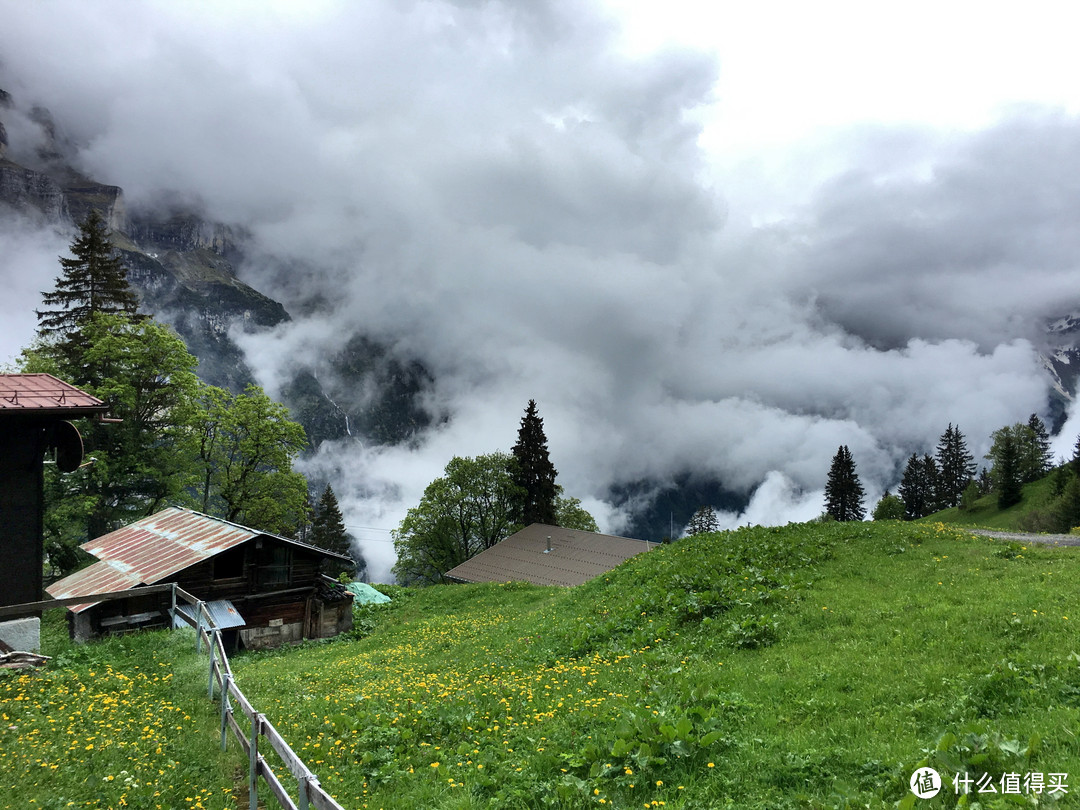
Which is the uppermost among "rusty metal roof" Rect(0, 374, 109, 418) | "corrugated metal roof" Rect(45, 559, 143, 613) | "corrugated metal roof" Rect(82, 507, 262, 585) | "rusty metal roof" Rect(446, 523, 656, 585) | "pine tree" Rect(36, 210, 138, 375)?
"pine tree" Rect(36, 210, 138, 375)

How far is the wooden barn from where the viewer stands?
23750 mm

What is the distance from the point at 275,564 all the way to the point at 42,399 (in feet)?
54.0

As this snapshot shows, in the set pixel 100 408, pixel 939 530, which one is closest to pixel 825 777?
pixel 100 408

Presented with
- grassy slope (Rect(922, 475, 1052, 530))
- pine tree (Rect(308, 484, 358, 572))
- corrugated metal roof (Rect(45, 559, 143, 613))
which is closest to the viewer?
corrugated metal roof (Rect(45, 559, 143, 613))

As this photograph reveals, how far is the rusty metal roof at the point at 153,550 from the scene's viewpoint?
2414 centimetres

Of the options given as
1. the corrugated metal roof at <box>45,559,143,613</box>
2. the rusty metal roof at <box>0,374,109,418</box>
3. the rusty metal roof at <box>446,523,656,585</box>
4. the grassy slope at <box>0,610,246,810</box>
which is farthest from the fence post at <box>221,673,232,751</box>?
Result: the rusty metal roof at <box>446,523,656,585</box>

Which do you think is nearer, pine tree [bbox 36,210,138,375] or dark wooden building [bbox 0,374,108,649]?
dark wooden building [bbox 0,374,108,649]

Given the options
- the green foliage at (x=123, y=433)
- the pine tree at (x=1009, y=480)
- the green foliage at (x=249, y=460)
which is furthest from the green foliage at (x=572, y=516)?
the pine tree at (x=1009, y=480)

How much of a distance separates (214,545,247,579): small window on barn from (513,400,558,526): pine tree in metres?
43.7

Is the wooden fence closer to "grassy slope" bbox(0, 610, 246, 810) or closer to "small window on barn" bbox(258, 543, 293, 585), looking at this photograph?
"grassy slope" bbox(0, 610, 246, 810)

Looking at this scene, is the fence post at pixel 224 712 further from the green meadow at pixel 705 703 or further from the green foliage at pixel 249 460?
the green foliage at pixel 249 460

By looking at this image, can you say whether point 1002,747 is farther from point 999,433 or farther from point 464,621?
point 999,433

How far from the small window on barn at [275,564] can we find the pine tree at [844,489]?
113 meters

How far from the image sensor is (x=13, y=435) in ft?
49.4
